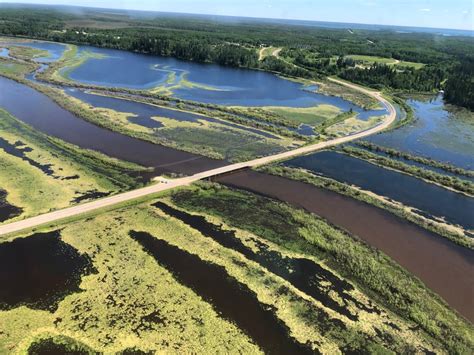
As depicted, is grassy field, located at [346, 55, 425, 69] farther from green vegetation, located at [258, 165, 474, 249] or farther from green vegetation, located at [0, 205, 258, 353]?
green vegetation, located at [0, 205, 258, 353]

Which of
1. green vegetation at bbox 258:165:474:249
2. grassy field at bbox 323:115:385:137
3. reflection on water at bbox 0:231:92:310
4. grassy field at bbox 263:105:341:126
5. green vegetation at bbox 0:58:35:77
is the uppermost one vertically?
green vegetation at bbox 0:58:35:77

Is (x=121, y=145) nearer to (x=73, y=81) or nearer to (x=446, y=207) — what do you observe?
(x=446, y=207)

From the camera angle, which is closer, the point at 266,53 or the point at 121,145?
the point at 121,145

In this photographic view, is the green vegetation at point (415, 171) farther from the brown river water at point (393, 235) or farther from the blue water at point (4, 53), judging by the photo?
the blue water at point (4, 53)

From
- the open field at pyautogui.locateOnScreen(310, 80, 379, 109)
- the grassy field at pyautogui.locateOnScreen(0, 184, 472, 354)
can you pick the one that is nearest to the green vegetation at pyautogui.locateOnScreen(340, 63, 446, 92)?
the open field at pyautogui.locateOnScreen(310, 80, 379, 109)

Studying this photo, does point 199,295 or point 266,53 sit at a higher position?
point 266,53

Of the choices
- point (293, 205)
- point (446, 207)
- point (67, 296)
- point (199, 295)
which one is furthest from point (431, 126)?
point (67, 296)

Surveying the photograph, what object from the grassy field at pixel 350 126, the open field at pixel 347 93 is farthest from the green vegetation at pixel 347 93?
the grassy field at pixel 350 126
